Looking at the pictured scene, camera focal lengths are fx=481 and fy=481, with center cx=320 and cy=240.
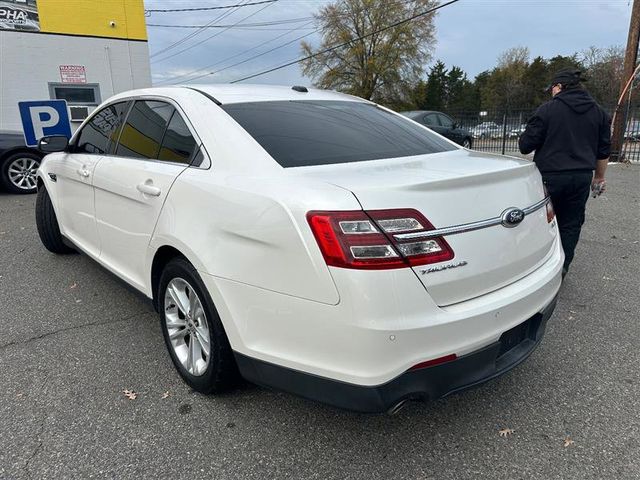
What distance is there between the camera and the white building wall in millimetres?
12750

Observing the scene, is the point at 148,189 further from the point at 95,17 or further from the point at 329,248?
the point at 95,17

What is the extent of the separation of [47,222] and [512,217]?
441cm

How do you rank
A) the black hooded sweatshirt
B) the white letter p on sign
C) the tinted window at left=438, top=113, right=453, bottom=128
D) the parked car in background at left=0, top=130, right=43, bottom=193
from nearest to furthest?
the black hooded sweatshirt → the white letter p on sign → the parked car in background at left=0, top=130, right=43, bottom=193 → the tinted window at left=438, top=113, right=453, bottom=128

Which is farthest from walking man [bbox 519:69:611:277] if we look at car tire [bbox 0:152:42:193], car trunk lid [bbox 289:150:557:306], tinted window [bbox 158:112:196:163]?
car tire [bbox 0:152:42:193]

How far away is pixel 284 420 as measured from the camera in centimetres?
239

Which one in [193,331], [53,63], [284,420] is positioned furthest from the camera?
[53,63]

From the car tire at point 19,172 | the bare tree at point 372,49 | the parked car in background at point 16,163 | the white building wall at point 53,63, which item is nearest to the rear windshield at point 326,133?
the parked car in background at point 16,163

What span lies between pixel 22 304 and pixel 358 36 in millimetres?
42149

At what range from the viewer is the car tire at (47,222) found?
183 inches

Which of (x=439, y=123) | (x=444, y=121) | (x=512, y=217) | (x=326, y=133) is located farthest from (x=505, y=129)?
(x=512, y=217)

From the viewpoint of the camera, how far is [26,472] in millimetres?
2061

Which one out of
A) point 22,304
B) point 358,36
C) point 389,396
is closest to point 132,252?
point 22,304

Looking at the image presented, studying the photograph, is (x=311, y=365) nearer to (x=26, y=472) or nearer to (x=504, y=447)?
(x=504, y=447)

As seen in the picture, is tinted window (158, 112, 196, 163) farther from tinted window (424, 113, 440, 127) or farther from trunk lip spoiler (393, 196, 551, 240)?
tinted window (424, 113, 440, 127)
